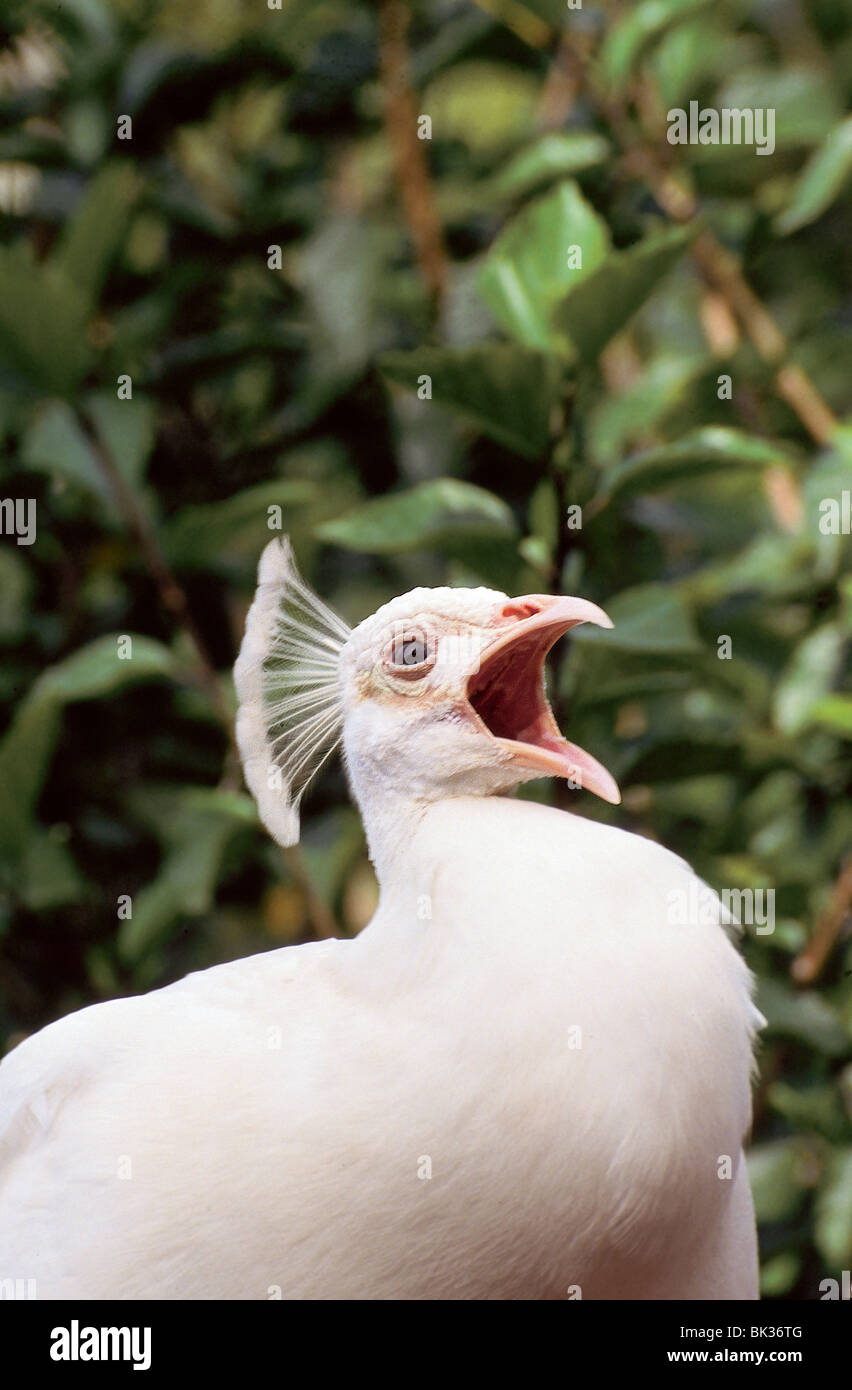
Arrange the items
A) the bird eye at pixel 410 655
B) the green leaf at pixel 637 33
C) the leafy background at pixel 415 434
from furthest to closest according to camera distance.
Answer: the green leaf at pixel 637 33 → the leafy background at pixel 415 434 → the bird eye at pixel 410 655

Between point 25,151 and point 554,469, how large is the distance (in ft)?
2.81

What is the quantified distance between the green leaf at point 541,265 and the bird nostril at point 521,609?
41 cm

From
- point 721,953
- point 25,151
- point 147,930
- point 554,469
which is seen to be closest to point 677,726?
point 554,469

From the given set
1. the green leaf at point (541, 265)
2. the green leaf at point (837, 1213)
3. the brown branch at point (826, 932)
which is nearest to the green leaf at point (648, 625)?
the green leaf at point (541, 265)

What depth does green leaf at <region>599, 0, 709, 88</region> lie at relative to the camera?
1500 millimetres

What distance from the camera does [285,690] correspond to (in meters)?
0.99

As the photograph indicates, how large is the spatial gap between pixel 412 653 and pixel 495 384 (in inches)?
14.2

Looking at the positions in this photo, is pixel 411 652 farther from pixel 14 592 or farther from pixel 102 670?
pixel 14 592

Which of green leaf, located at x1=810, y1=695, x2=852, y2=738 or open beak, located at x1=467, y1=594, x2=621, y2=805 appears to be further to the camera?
green leaf, located at x1=810, y1=695, x2=852, y2=738

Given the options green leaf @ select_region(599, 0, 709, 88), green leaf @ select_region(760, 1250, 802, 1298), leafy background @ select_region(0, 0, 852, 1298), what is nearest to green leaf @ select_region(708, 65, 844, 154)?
leafy background @ select_region(0, 0, 852, 1298)

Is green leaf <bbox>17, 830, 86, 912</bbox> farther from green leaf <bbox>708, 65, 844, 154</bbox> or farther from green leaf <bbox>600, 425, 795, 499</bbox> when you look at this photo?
green leaf <bbox>708, 65, 844, 154</bbox>

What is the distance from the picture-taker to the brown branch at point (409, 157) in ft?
5.63

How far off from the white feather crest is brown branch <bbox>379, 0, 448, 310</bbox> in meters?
0.82

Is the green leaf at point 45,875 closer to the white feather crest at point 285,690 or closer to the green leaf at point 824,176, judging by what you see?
the white feather crest at point 285,690
